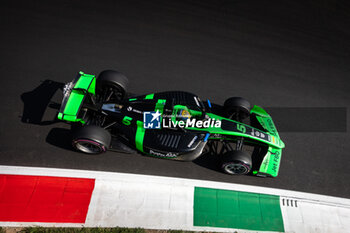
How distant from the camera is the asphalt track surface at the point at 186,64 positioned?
5777 mm

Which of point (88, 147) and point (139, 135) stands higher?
point (139, 135)

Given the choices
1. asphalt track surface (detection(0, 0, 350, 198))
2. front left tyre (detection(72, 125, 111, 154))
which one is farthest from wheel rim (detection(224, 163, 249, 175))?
front left tyre (detection(72, 125, 111, 154))

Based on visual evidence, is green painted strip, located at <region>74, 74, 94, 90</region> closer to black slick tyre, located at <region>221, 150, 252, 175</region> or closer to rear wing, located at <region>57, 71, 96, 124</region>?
rear wing, located at <region>57, 71, 96, 124</region>

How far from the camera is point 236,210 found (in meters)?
5.29

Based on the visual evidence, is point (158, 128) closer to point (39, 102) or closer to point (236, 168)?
point (236, 168)

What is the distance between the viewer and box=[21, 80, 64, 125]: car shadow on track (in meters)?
6.13

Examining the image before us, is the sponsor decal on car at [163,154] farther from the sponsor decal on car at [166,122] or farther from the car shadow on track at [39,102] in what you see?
the car shadow on track at [39,102]

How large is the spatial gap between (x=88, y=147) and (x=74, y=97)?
1.13 metres

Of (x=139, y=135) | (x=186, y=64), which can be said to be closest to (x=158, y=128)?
(x=139, y=135)

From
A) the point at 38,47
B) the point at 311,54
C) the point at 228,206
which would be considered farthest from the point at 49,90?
the point at 311,54

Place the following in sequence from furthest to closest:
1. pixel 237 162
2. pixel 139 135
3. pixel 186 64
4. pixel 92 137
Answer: pixel 186 64
pixel 139 135
pixel 237 162
pixel 92 137

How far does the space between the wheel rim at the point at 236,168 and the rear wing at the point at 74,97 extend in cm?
338

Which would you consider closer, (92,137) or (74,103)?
(92,137)

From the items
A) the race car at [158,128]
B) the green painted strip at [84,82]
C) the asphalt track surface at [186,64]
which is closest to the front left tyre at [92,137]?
the race car at [158,128]
